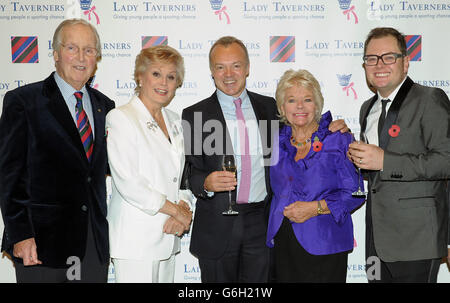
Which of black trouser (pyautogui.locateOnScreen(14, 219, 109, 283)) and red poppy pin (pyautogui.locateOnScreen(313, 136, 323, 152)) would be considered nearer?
black trouser (pyautogui.locateOnScreen(14, 219, 109, 283))

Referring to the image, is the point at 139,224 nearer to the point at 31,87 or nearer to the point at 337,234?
the point at 31,87

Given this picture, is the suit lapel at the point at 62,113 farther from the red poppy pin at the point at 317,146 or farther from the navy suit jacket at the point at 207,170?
the red poppy pin at the point at 317,146

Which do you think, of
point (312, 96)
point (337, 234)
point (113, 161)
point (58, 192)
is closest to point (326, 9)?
point (312, 96)

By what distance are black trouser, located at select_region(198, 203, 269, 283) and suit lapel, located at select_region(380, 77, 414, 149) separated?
44.7 inches

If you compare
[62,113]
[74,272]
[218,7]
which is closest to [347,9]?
[218,7]

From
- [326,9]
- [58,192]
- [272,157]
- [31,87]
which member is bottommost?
[58,192]

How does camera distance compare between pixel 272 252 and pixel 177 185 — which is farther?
pixel 272 252

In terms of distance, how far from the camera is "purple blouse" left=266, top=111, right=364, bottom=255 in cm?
309

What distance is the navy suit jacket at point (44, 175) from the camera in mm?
2840

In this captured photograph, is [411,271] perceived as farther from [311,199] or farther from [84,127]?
[84,127]

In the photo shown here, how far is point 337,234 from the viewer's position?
3.13 m

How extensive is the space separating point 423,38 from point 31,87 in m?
4.10

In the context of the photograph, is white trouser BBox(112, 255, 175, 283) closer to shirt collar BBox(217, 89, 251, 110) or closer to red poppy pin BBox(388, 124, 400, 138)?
shirt collar BBox(217, 89, 251, 110)

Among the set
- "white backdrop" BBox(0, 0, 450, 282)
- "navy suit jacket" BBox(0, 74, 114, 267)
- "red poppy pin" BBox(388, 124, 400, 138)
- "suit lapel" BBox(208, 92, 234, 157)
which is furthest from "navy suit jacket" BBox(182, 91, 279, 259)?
"white backdrop" BBox(0, 0, 450, 282)
